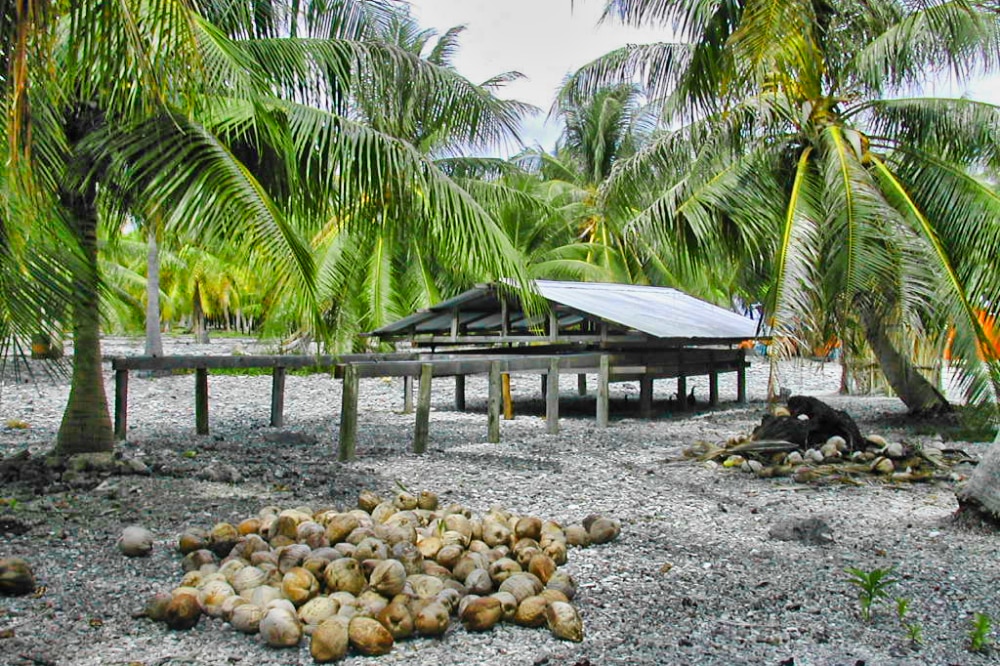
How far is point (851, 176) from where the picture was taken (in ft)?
32.5

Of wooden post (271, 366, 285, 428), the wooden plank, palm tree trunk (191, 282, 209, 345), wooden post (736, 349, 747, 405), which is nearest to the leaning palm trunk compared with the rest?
the wooden plank

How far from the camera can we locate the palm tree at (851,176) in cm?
911

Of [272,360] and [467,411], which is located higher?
[272,360]

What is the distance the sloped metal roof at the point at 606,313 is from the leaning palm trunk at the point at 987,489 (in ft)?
21.0

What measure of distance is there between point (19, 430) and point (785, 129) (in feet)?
37.2

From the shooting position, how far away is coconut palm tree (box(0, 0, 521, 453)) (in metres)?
5.56

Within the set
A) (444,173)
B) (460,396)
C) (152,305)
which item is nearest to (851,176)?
(444,173)

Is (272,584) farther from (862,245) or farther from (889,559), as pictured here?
(862,245)

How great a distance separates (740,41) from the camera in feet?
19.9

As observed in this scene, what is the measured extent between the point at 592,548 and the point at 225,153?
4043 mm

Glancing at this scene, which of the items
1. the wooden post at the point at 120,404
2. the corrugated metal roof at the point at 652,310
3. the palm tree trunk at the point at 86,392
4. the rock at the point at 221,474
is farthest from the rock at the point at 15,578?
the corrugated metal roof at the point at 652,310

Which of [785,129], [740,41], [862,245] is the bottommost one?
[862,245]

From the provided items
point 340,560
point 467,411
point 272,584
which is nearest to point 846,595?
point 340,560

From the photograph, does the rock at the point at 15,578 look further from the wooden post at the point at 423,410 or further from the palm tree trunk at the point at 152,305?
the palm tree trunk at the point at 152,305
